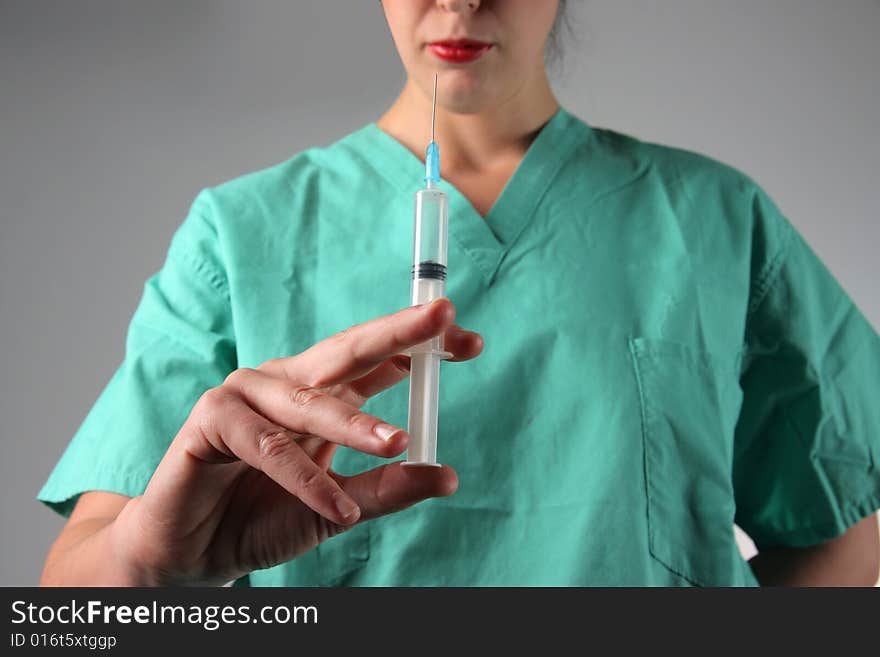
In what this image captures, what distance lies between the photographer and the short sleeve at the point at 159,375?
75 cm

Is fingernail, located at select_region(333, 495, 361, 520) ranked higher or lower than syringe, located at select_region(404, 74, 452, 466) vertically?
lower

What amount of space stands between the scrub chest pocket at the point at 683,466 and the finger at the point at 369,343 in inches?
12.4

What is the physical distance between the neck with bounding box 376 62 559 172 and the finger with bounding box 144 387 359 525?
1.25ft

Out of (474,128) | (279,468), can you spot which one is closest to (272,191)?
(474,128)

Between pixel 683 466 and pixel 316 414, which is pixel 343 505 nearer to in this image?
pixel 316 414

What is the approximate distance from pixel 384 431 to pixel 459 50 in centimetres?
35

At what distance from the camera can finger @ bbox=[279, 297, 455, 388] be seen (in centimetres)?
50

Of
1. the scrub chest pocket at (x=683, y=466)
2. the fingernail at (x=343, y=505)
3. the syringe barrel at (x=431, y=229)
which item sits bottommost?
the scrub chest pocket at (x=683, y=466)

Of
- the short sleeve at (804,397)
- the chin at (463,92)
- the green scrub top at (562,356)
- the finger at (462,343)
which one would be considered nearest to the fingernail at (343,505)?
the finger at (462,343)

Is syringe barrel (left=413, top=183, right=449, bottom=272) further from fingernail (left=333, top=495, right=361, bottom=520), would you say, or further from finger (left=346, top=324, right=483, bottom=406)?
fingernail (left=333, top=495, right=361, bottom=520)

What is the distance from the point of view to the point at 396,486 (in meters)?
0.56

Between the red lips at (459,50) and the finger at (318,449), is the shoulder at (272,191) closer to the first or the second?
the red lips at (459,50)

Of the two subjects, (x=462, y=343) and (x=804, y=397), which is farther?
(x=804, y=397)

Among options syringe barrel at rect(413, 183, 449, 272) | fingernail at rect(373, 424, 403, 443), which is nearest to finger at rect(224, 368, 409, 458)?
fingernail at rect(373, 424, 403, 443)
